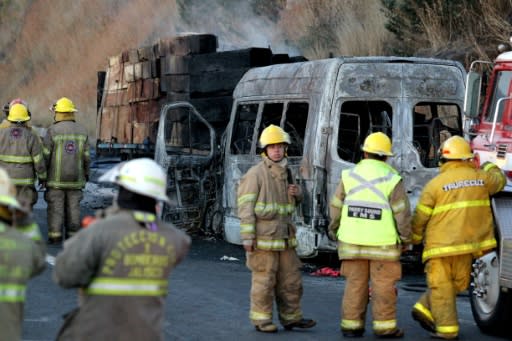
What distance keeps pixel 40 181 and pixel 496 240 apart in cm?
646

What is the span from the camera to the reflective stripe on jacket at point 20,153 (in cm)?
1370

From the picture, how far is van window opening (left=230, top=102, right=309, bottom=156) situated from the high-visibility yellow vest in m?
4.35

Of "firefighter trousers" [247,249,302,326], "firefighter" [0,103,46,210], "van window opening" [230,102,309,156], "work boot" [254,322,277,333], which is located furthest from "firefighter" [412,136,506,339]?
"firefighter" [0,103,46,210]

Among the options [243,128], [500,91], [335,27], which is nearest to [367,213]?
[500,91]

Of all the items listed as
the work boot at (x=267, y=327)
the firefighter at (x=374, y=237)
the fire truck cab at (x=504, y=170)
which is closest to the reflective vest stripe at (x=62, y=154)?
the fire truck cab at (x=504, y=170)

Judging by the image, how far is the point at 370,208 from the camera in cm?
→ 904

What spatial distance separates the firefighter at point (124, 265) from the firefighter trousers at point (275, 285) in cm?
365

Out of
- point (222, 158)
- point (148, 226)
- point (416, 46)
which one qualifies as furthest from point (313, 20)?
point (148, 226)

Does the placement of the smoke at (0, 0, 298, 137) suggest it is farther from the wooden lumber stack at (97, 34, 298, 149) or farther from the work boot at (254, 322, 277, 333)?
the work boot at (254, 322, 277, 333)

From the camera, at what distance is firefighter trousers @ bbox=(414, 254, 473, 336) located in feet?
29.7

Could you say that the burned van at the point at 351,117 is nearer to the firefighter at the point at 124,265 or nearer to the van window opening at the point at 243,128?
the van window opening at the point at 243,128

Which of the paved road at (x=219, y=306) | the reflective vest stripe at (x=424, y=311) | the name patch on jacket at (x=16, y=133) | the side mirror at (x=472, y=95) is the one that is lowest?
the paved road at (x=219, y=306)

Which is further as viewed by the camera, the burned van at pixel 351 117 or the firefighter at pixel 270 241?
the burned van at pixel 351 117

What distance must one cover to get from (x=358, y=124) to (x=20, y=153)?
151 inches
